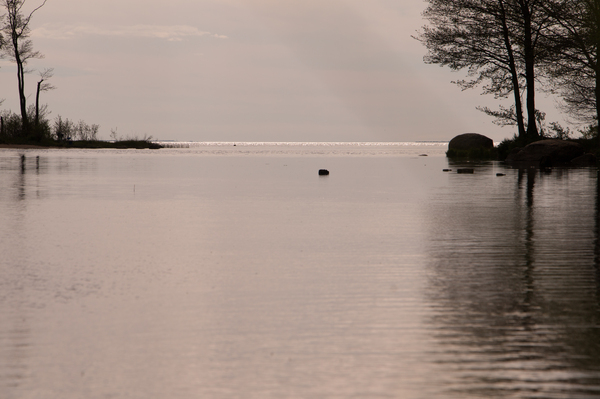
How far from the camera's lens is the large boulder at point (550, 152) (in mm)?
38719

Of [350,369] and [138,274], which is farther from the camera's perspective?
[138,274]

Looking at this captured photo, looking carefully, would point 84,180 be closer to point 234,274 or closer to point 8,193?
point 8,193

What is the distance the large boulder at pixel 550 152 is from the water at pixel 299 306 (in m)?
26.3

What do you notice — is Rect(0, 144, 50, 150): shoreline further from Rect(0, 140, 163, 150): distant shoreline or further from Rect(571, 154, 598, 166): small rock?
Rect(571, 154, 598, 166): small rock

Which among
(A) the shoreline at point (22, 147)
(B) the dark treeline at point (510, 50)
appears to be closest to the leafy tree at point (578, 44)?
(B) the dark treeline at point (510, 50)

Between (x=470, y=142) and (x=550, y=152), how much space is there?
1639 centimetres

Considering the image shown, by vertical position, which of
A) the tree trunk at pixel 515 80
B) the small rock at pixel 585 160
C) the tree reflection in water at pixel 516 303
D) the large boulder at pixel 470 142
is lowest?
the tree reflection in water at pixel 516 303

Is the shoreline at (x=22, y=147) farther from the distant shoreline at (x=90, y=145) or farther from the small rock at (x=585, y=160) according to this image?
the small rock at (x=585, y=160)

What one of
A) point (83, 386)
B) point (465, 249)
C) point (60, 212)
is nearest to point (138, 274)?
point (83, 386)

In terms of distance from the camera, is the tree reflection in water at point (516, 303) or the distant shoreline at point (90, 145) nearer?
the tree reflection in water at point (516, 303)

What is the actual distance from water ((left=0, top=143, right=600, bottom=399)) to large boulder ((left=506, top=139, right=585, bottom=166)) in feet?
86.3

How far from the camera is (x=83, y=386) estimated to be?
425 cm

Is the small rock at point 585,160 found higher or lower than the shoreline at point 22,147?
lower

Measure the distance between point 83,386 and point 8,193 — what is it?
15.3 meters
